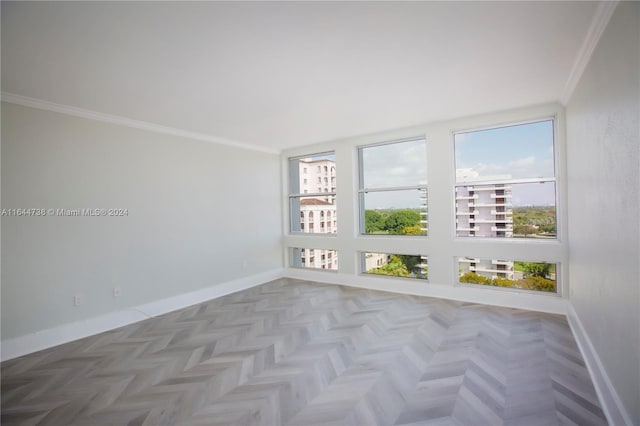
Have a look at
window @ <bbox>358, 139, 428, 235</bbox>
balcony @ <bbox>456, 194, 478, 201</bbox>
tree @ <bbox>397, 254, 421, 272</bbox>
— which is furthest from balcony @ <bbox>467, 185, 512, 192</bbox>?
tree @ <bbox>397, 254, 421, 272</bbox>

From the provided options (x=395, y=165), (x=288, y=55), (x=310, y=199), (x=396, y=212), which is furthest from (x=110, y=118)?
(x=396, y=212)

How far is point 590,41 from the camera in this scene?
88.0 inches

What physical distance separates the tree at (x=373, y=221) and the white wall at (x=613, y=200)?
9.19ft

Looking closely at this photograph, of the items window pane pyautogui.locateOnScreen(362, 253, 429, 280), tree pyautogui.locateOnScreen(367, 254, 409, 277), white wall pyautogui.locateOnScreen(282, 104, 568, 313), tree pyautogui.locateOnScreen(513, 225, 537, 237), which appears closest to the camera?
white wall pyautogui.locateOnScreen(282, 104, 568, 313)

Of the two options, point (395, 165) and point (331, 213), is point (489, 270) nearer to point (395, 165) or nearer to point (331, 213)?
point (395, 165)

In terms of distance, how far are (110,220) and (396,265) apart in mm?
4187

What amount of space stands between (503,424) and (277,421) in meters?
1.44

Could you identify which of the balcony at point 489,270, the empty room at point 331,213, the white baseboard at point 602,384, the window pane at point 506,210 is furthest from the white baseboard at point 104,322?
the white baseboard at point 602,384

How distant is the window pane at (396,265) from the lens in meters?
4.79

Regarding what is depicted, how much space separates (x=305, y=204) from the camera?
6223mm

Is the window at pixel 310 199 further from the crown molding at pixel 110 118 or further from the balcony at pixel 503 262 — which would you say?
the balcony at pixel 503 262

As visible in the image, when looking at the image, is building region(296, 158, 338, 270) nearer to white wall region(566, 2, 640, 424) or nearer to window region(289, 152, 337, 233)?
window region(289, 152, 337, 233)

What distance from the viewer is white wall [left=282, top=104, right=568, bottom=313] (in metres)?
3.77

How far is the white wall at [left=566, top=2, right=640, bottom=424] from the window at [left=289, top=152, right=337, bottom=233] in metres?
3.72
